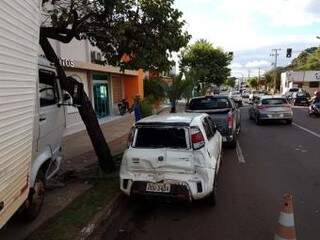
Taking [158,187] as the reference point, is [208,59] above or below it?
above

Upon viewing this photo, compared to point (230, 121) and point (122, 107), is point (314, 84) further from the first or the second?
point (230, 121)

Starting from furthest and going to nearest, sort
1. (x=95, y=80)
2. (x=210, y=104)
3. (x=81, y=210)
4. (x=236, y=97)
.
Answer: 1. (x=236, y=97)
2. (x=95, y=80)
3. (x=210, y=104)
4. (x=81, y=210)

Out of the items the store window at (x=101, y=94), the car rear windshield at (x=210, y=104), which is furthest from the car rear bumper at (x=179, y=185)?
the store window at (x=101, y=94)

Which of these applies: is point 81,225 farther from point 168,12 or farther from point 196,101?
point 196,101

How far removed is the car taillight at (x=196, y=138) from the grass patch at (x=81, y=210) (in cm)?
185

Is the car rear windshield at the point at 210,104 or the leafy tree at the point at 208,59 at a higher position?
the leafy tree at the point at 208,59

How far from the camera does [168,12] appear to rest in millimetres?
9031

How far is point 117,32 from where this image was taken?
336 inches

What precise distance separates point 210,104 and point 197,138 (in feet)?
23.6

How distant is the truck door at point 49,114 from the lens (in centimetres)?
645

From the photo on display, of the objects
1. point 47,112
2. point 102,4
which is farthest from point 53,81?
point 102,4

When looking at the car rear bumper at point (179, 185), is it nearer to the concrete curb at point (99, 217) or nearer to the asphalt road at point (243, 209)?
the asphalt road at point (243, 209)

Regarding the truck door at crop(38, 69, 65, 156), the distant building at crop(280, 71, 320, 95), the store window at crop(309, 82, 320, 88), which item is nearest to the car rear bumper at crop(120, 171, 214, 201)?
the truck door at crop(38, 69, 65, 156)

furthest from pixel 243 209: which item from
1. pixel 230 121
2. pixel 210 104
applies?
pixel 210 104
